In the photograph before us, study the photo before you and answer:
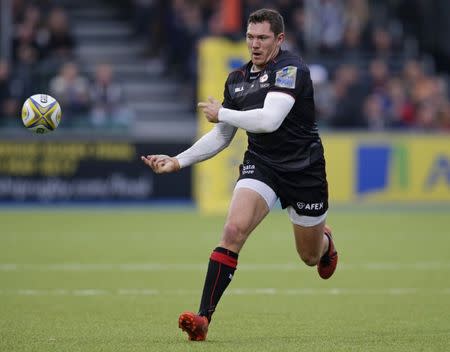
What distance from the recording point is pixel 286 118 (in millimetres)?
8500

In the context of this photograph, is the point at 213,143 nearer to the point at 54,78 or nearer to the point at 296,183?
the point at 296,183

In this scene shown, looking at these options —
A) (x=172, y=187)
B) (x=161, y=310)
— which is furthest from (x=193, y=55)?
(x=161, y=310)

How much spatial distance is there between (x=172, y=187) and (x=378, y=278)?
1064 centimetres

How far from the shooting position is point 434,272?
12742 mm

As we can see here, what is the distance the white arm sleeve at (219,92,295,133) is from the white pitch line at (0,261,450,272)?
16.9ft

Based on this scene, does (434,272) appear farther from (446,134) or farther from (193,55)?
(193,55)

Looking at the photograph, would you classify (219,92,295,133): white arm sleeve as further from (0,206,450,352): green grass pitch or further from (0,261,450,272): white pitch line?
(0,261,450,272): white pitch line

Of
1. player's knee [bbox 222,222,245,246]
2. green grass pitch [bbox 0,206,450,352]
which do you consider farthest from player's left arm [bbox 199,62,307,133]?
green grass pitch [bbox 0,206,450,352]

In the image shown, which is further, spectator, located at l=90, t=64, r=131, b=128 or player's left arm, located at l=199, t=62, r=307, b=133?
spectator, located at l=90, t=64, r=131, b=128

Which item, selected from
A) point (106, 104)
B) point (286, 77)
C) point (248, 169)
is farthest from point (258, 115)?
point (106, 104)

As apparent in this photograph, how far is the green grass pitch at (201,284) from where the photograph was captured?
8109 mm

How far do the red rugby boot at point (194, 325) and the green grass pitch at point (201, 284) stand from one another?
0.25ft

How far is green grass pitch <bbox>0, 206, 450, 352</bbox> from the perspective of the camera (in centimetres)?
811

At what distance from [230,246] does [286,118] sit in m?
1.13
